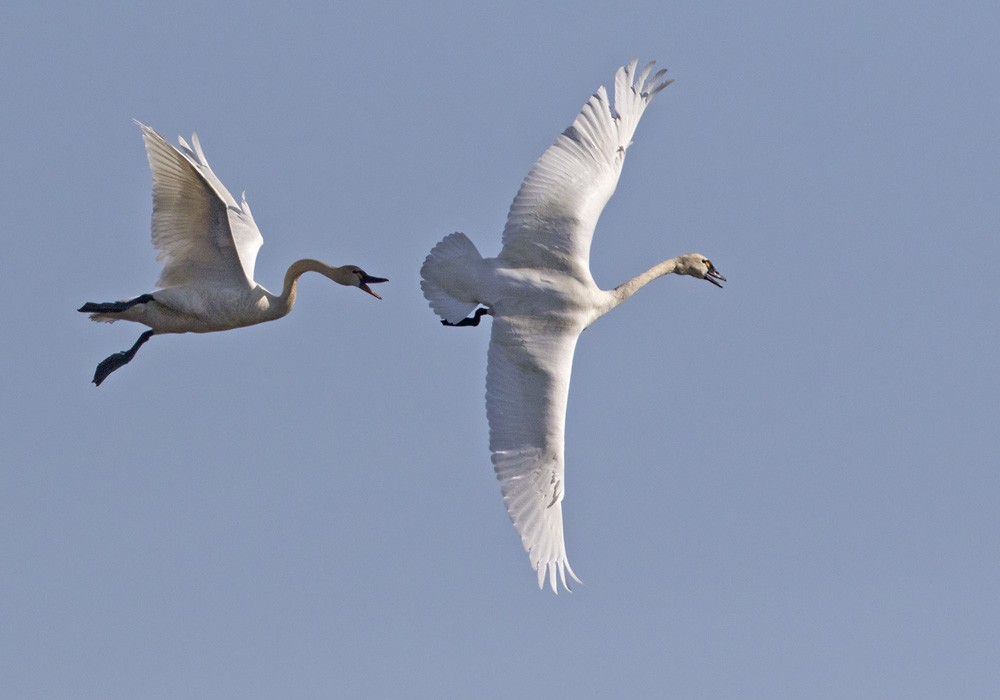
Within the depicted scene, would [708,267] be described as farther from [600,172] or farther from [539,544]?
[539,544]

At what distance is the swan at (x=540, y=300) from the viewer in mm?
25469

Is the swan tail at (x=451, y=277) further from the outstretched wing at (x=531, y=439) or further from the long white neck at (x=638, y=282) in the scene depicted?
the long white neck at (x=638, y=282)

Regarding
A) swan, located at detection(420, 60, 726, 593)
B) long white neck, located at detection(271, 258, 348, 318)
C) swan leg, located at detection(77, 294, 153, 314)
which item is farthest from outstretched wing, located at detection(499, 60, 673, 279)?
swan leg, located at detection(77, 294, 153, 314)

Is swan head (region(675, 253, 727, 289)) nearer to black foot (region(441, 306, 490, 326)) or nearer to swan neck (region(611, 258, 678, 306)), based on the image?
swan neck (region(611, 258, 678, 306))

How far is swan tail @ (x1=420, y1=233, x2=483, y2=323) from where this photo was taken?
87.1 ft

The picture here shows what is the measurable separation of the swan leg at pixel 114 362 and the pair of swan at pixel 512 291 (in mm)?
18

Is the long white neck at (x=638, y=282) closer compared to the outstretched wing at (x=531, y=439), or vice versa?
the outstretched wing at (x=531, y=439)

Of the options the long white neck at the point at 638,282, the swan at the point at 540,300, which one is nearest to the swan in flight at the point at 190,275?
the swan at the point at 540,300

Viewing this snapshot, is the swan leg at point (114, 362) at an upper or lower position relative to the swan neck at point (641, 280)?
lower

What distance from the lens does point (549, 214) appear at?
27172mm

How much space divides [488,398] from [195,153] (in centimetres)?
654

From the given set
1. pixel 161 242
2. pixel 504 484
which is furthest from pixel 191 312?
pixel 504 484

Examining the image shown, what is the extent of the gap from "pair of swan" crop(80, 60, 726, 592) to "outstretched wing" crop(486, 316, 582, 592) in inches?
0.5

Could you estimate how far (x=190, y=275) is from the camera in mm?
26609
